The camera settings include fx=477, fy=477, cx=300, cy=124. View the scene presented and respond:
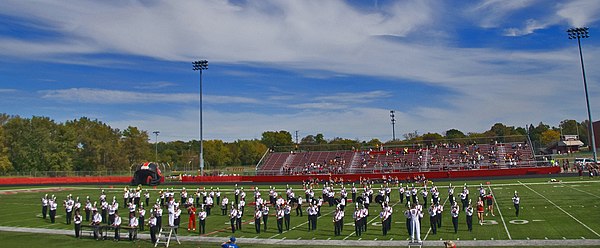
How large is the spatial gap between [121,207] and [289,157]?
1336 inches

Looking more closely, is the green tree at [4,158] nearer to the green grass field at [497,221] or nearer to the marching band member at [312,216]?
the green grass field at [497,221]

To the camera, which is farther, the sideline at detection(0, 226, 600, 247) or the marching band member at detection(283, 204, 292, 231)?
the marching band member at detection(283, 204, 292, 231)

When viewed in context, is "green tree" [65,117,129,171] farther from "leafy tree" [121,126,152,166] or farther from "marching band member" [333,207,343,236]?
"marching band member" [333,207,343,236]

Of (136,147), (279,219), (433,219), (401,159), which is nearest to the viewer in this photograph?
(433,219)

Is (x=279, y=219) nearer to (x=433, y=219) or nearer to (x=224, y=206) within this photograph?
(x=433, y=219)

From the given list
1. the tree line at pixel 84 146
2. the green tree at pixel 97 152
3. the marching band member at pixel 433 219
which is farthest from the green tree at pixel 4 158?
the marching band member at pixel 433 219

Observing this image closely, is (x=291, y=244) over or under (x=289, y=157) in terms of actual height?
under

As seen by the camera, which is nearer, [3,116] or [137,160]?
[3,116]

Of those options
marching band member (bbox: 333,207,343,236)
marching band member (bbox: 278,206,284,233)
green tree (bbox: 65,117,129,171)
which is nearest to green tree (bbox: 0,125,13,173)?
green tree (bbox: 65,117,129,171)

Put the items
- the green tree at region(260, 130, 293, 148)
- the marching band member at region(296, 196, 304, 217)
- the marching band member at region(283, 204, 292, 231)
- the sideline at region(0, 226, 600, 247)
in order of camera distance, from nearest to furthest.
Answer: the sideline at region(0, 226, 600, 247), the marching band member at region(283, 204, 292, 231), the marching band member at region(296, 196, 304, 217), the green tree at region(260, 130, 293, 148)

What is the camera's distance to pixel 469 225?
19.0 m

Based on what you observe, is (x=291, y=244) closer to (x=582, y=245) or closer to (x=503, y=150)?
(x=582, y=245)

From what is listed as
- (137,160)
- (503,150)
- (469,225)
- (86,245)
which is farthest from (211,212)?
(137,160)

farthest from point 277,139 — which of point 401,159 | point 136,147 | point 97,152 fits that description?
point 401,159
